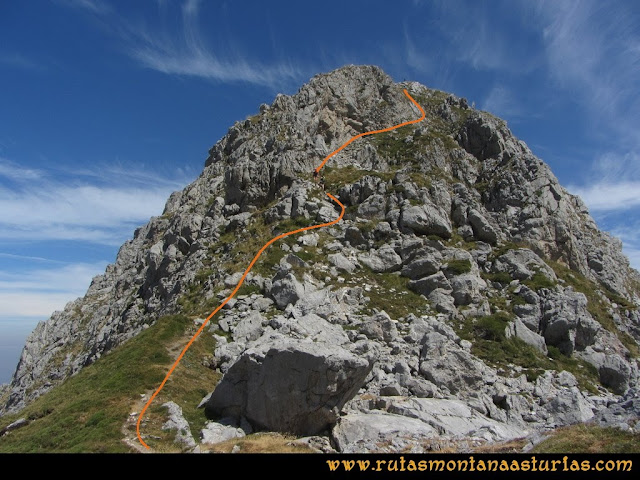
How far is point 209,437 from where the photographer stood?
1816cm

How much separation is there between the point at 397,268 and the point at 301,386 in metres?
21.9

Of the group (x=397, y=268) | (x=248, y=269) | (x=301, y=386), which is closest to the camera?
(x=301, y=386)

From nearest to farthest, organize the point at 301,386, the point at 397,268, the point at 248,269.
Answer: the point at 301,386, the point at 248,269, the point at 397,268

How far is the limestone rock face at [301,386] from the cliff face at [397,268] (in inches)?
52.5

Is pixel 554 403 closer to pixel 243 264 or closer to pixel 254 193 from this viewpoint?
pixel 243 264

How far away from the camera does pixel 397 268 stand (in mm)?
38250

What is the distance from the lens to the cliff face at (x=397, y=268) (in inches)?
1058

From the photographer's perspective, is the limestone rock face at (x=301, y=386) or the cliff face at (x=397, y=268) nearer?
the limestone rock face at (x=301, y=386)

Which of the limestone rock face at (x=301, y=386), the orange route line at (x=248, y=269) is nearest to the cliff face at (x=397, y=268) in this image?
the orange route line at (x=248, y=269)

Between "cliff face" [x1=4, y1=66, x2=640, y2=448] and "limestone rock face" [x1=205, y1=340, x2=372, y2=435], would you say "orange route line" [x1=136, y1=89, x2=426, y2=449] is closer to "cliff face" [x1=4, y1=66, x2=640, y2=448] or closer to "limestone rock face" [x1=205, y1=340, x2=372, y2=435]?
"cliff face" [x1=4, y1=66, x2=640, y2=448]

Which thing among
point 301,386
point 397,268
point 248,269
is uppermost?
point 397,268

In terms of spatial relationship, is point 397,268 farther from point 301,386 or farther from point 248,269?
point 301,386

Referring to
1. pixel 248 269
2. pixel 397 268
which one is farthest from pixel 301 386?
pixel 397 268

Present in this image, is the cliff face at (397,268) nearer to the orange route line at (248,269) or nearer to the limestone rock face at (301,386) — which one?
the orange route line at (248,269)
